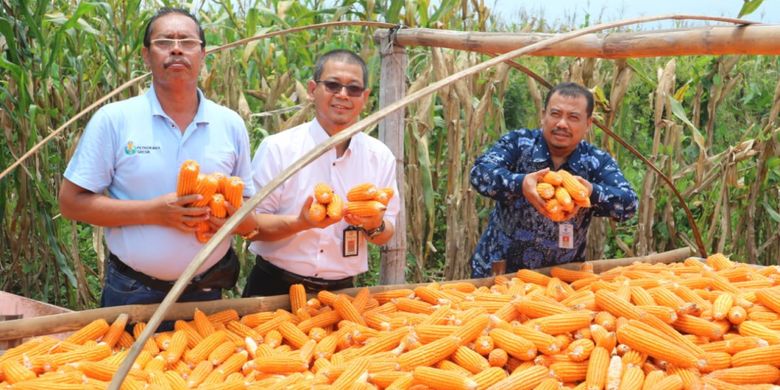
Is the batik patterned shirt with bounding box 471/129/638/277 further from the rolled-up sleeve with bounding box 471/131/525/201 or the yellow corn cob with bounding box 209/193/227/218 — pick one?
the yellow corn cob with bounding box 209/193/227/218

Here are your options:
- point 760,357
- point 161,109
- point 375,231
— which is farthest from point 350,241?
point 760,357

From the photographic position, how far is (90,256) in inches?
264

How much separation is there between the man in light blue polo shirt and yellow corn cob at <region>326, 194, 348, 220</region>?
1.68ft

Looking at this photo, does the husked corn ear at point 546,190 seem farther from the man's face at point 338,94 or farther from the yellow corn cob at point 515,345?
the yellow corn cob at point 515,345

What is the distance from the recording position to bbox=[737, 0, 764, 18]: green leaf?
13.9 ft

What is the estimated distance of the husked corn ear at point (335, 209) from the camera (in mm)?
3068

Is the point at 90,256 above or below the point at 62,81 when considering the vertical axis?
below

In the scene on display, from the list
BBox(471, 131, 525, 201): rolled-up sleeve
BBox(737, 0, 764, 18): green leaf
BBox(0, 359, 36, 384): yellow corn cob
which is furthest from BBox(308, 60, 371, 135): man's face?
BBox(737, 0, 764, 18): green leaf

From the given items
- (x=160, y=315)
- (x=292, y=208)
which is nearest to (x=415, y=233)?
(x=292, y=208)

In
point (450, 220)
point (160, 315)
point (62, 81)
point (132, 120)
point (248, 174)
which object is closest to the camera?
point (160, 315)

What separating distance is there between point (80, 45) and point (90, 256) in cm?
212

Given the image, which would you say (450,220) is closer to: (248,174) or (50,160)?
(248,174)

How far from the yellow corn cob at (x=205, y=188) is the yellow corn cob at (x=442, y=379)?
1.02m

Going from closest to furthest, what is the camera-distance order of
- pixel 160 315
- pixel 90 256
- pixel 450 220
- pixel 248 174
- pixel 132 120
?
pixel 160 315
pixel 132 120
pixel 248 174
pixel 450 220
pixel 90 256
